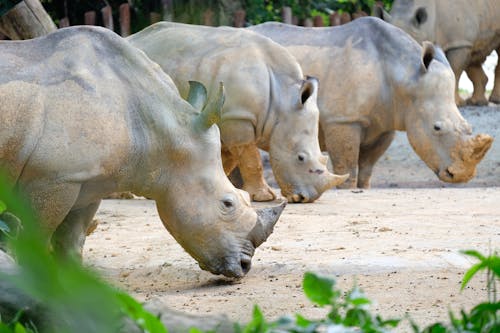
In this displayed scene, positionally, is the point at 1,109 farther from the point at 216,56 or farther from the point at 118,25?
the point at 118,25

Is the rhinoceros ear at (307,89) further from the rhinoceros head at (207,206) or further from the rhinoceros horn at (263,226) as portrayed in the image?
the rhinoceros head at (207,206)

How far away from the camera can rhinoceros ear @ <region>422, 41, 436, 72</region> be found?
1041cm

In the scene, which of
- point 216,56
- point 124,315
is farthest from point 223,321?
point 216,56

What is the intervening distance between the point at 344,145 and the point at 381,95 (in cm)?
62

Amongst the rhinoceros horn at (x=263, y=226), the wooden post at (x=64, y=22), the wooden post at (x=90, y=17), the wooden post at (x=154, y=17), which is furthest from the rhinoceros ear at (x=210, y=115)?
the wooden post at (x=90, y=17)

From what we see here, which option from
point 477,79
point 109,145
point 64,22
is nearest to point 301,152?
point 109,145

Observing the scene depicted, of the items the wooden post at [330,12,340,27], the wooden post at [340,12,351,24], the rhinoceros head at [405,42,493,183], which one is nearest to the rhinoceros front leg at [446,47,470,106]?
the wooden post at [340,12,351,24]

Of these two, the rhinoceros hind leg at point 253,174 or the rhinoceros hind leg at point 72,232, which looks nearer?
the rhinoceros hind leg at point 72,232

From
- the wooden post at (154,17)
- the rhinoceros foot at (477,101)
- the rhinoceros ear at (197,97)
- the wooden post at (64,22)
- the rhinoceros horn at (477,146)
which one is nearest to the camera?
the rhinoceros ear at (197,97)

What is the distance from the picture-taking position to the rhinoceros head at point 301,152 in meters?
8.87

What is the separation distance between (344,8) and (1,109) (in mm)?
13026

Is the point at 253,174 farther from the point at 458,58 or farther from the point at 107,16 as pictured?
the point at 458,58

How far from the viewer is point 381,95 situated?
10.7m

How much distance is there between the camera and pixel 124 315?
166 cm
